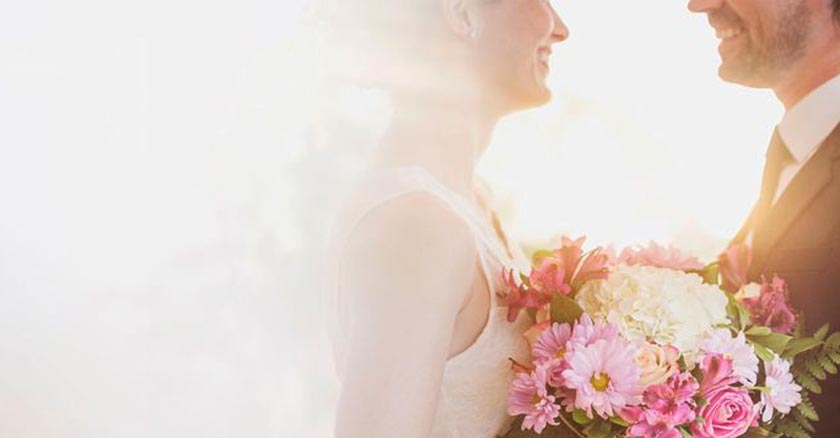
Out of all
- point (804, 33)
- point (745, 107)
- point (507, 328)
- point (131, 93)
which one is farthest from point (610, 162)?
point (507, 328)

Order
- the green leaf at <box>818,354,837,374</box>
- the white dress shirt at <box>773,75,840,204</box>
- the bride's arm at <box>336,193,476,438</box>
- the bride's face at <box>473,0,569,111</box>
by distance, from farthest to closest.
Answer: the white dress shirt at <box>773,75,840,204</box> → the bride's face at <box>473,0,569,111</box> → the green leaf at <box>818,354,837,374</box> → the bride's arm at <box>336,193,476,438</box>

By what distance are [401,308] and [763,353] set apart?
50cm

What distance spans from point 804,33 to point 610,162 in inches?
35.4

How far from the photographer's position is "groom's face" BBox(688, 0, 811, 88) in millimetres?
2305

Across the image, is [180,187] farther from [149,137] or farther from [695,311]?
[695,311]

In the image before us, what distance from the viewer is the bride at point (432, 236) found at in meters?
1.39

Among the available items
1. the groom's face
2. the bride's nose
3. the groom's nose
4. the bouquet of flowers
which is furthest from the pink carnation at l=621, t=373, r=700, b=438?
the groom's nose

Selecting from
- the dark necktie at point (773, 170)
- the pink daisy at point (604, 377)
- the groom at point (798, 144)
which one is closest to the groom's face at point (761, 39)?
the groom at point (798, 144)

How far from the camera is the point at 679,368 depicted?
1432 mm

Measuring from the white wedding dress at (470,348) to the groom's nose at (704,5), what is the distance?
1.18m

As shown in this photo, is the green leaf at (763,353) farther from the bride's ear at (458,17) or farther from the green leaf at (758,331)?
the bride's ear at (458,17)

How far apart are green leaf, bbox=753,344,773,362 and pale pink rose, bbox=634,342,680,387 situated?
140mm

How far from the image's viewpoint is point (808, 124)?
7.22ft

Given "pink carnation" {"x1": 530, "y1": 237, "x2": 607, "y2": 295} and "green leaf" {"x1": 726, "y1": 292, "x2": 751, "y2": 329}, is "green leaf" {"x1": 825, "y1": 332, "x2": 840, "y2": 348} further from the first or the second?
"pink carnation" {"x1": 530, "y1": 237, "x2": 607, "y2": 295}
